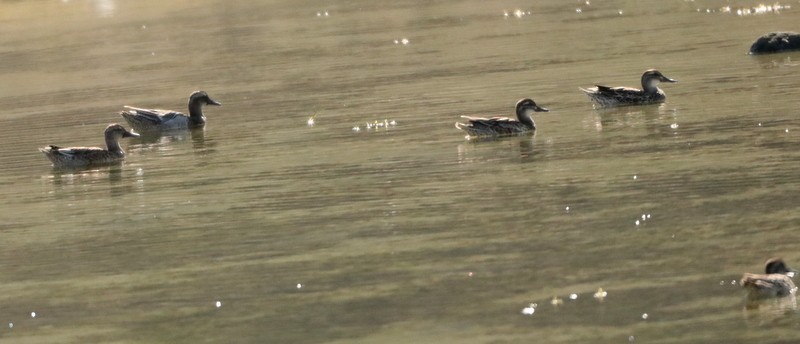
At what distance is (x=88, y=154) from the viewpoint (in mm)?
19703

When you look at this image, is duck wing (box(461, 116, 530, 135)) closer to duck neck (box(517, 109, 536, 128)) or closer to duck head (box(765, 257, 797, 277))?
duck neck (box(517, 109, 536, 128))

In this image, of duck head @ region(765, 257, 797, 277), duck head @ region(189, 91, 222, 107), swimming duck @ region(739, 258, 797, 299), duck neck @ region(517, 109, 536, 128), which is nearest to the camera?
swimming duck @ region(739, 258, 797, 299)

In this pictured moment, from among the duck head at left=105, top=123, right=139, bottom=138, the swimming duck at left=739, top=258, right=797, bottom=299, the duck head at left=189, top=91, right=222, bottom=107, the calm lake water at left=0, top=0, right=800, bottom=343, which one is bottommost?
the swimming duck at left=739, top=258, right=797, bottom=299

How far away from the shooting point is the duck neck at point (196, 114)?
2302cm

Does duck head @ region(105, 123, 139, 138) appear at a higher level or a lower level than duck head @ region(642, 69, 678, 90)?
higher

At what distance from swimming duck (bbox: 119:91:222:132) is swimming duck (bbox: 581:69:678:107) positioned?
5.50 m

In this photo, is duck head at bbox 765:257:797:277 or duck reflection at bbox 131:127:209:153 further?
duck reflection at bbox 131:127:209:153

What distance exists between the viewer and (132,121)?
23.0 m

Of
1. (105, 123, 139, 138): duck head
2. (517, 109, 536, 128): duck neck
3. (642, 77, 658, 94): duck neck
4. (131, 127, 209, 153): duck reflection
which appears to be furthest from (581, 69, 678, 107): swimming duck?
(105, 123, 139, 138): duck head

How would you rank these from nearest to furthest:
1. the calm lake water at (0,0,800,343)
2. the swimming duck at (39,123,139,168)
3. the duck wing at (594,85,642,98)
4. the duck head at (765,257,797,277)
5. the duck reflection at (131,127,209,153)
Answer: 1. the duck head at (765,257,797,277)
2. the calm lake water at (0,0,800,343)
3. the swimming duck at (39,123,139,168)
4. the duck wing at (594,85,642,98)
5. the duck reflection at (131,127,209,153)

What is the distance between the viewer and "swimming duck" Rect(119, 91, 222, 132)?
22.8 metres

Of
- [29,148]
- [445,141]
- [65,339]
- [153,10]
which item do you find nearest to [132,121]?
[29,148]

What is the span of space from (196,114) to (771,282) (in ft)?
44.7

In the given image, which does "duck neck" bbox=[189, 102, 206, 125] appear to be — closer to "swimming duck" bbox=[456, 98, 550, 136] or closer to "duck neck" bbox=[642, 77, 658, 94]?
"swimming duck" bbox=[456, 98, 550, 136]
